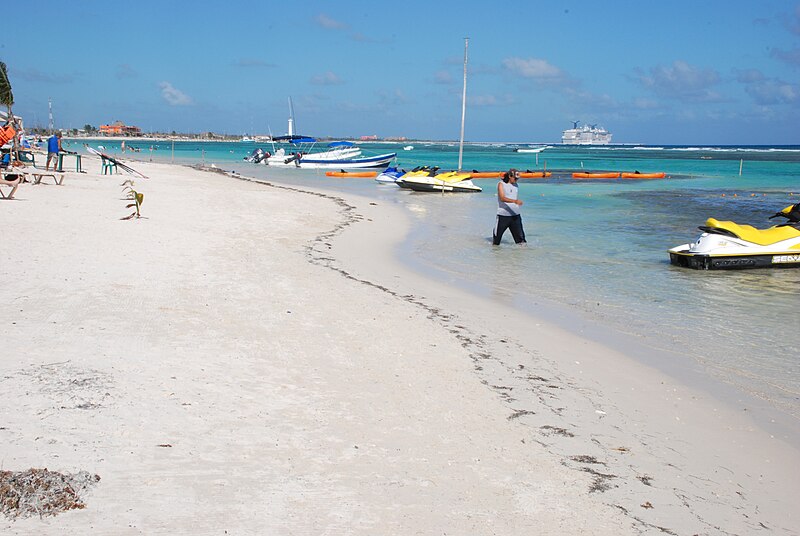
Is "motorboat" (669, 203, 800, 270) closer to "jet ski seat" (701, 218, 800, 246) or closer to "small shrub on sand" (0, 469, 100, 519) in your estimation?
"jet ski seat" (701, 218, 800, 246)

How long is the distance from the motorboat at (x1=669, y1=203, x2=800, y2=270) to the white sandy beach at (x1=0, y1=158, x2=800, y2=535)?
536 cm

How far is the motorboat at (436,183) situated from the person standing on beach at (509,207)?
16289 mm

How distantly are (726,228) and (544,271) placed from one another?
3579 mm

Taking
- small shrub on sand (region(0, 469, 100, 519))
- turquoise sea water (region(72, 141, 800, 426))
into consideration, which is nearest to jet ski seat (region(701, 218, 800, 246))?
turquoise sea water (region(72, 141, 800, 426))

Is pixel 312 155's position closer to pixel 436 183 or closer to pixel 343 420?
pixel 436 183

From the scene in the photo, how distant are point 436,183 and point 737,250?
19356 millimetres

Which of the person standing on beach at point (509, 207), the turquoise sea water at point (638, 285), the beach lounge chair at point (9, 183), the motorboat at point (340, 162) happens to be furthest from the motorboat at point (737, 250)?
the motorboat at point (340, 162)

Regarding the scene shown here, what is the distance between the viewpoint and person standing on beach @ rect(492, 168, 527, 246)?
13.8 m

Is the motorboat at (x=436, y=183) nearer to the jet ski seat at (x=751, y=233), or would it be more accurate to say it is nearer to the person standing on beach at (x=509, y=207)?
the person standing on beach at (x=509, y=207)

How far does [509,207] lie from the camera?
555 inches

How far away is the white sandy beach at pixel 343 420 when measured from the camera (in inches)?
133

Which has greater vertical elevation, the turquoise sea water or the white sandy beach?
the white sandy beach

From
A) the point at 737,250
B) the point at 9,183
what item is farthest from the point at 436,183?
the point at 737,250

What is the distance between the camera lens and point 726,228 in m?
12.4
